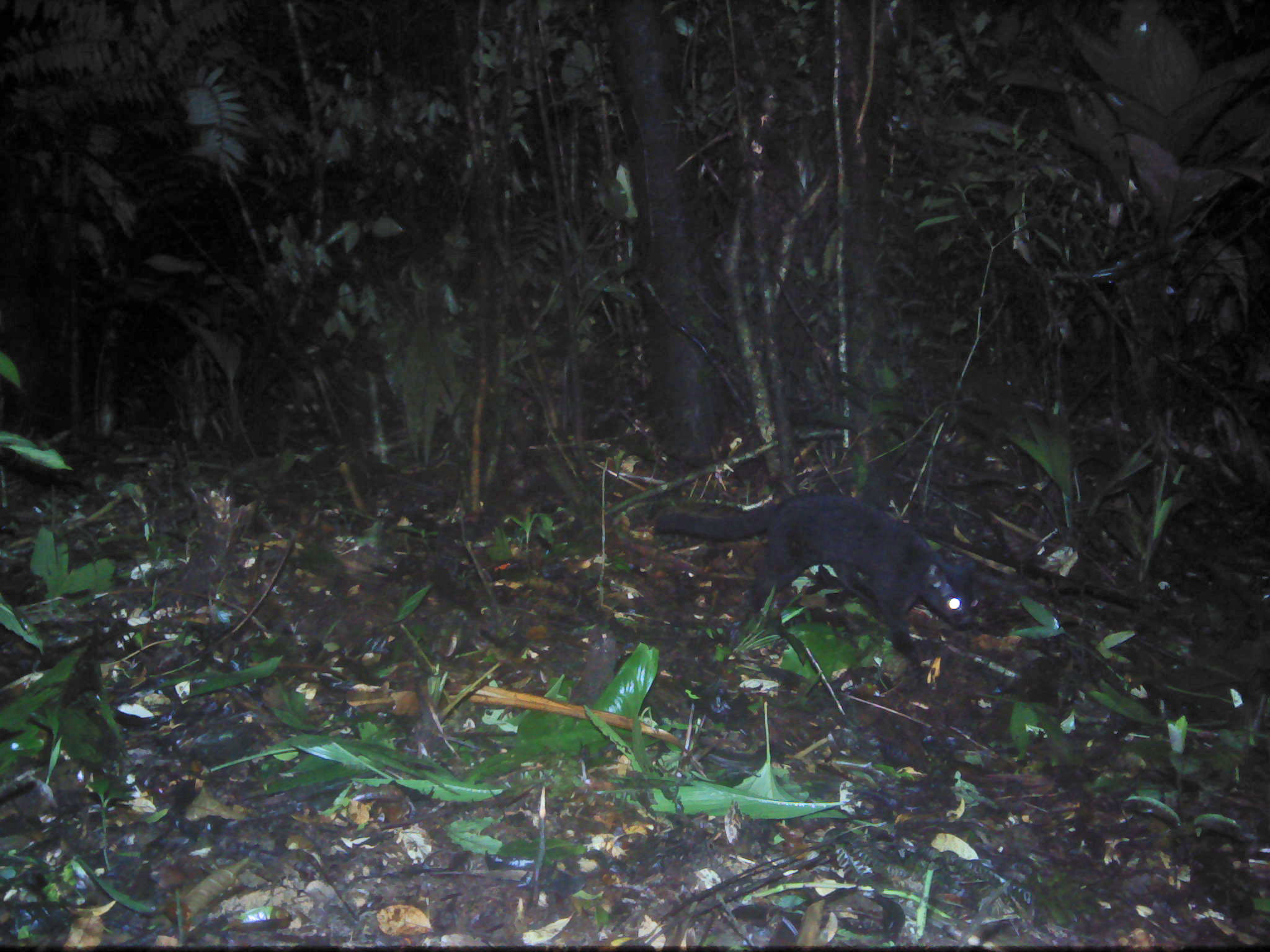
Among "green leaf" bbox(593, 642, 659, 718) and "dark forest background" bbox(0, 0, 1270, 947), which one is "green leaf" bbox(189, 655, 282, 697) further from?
"green leaf" bbox(593, 642, 659, 718)

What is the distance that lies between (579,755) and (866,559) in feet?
4.09

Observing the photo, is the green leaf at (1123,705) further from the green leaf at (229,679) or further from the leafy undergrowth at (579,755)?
the green leaf at (229,679)

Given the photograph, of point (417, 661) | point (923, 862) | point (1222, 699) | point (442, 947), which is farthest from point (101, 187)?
point (1222, 699)

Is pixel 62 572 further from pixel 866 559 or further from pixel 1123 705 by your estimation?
pixel 1123 705

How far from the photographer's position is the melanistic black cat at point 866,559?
3.03 metres

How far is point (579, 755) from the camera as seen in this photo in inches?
94.8

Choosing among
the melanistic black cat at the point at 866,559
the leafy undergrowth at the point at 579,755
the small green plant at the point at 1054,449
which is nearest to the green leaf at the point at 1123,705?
the leafy undergrowth at the point at 579,755

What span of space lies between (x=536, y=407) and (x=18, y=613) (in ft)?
6.83

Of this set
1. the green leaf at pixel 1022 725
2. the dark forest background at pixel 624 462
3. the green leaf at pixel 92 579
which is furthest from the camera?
the green leaf at pixel 92 579

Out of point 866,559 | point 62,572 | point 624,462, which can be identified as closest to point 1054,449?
point 866,559

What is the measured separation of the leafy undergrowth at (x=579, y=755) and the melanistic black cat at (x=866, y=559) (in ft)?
0.47

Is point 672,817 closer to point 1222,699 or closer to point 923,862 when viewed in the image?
point 923,862

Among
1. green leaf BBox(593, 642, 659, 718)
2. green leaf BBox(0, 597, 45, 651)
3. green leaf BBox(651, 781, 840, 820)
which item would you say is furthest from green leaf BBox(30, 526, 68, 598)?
green leaf BBox(651, 781, 840, 820)

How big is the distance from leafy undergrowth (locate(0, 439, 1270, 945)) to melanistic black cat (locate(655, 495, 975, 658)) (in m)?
0.14
